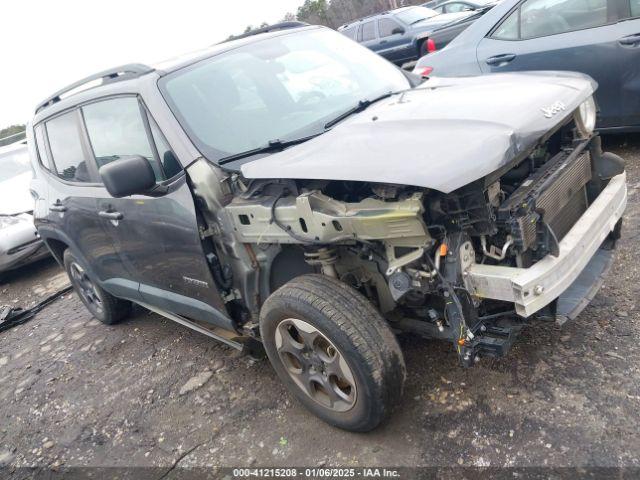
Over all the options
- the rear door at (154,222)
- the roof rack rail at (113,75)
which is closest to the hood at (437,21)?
the roof rack rail at (113,75)

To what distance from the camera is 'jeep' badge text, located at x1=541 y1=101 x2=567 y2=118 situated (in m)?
2.29

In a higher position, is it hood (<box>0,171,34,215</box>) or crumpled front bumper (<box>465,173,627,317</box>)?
crumpled front bumper (<box>465,173,627,317</box>)

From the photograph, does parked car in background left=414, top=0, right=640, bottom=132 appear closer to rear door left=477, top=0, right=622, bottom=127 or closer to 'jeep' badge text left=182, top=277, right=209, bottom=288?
rear door left=477, top=0, right=622, bottom=127

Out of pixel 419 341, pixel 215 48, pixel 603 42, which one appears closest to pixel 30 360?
pixel 215 48

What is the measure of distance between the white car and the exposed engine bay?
5.01m

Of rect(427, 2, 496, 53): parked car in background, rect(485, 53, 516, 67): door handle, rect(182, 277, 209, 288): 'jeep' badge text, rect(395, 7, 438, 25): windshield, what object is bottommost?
rect(182, 277, 209, 288): 'jeep' badge text

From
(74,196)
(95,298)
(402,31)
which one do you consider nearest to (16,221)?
(95,298)

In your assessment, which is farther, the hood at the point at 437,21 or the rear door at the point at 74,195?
the hood at the point at 437,21

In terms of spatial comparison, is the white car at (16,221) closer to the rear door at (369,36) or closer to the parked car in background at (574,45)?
the parked car in background at (574,45)

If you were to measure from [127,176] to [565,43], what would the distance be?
369 centimetres

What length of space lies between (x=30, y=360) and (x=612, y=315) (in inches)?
172

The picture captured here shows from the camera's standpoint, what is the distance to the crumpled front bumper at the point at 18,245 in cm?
673

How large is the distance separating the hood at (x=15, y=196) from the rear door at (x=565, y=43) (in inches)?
242

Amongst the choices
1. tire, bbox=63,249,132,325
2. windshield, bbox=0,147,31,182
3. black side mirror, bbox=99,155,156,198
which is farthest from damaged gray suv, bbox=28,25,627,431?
windshield, bbox=0,147,31,182
